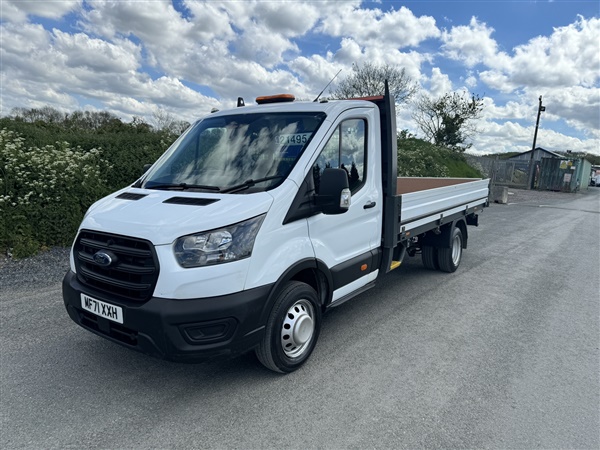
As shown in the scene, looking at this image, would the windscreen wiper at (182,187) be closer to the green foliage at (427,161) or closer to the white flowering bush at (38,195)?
the white flowering bush at (38,195)

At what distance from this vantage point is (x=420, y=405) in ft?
9.80

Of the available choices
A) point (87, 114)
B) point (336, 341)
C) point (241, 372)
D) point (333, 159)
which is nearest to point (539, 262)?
point (336, 341)

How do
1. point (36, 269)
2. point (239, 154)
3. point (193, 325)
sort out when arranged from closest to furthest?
1. point (193, 325)
2. point (239, 154)
3. point (36, 269)

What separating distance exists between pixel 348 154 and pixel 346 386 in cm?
201

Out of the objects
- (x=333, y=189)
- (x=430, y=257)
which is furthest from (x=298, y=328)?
(x=430, y=257)

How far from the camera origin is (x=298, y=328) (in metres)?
3.28

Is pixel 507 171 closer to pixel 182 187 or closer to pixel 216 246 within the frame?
pixel 182 187

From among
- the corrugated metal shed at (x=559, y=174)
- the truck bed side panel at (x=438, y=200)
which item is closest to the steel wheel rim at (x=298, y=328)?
the truck bed side panel at (x=438, y=200)

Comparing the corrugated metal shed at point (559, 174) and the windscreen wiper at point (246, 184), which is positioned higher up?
the windscreen wiper at point (246, 184)

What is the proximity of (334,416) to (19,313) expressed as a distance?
148 inches

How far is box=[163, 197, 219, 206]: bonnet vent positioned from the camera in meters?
2.89

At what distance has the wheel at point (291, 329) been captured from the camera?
309 cm

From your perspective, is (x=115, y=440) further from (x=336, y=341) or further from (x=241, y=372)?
(x=336, y=341)

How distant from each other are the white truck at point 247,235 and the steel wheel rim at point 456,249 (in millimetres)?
2545
